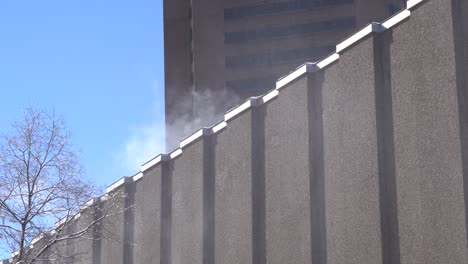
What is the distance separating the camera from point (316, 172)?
39719 mm

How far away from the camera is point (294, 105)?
41.3 m

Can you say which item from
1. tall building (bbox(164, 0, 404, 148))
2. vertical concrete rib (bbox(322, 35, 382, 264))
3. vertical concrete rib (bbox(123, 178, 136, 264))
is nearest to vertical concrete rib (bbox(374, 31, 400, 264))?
vertical concrete rib (bbox(322, 35, 382, 264))

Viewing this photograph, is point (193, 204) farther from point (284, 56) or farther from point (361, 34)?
point (284, 56)

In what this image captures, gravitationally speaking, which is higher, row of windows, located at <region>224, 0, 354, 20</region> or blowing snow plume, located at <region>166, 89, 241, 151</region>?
row of windows, located at <region>224, 0, 354, 20</region>

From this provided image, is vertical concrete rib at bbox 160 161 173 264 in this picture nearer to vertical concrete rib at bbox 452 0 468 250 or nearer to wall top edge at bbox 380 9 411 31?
wall top edge at bbox 380 9 411 31

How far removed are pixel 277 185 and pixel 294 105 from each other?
3371 mm

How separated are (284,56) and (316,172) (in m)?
54.3

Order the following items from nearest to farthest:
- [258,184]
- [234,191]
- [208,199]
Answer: [258,184] < [234,191] < [208,199]

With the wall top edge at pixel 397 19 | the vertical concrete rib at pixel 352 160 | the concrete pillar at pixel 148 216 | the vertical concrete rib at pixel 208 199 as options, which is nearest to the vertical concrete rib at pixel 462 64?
the wall top edge at pixel 397 19

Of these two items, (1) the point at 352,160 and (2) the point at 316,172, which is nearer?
(1) the point at 352,160

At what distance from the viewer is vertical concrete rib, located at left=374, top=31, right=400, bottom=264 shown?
35469mm

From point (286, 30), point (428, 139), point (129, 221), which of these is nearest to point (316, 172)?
point (428, 139)

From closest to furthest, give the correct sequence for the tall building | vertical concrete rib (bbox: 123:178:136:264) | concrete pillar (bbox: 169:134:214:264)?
concrete pillar (bbox: 169:134:214:264) → vertical concrete rib (bbox: 123:178:136:264) → the tall building

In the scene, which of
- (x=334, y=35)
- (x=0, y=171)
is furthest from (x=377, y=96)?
Result: (x=334, y=35)
